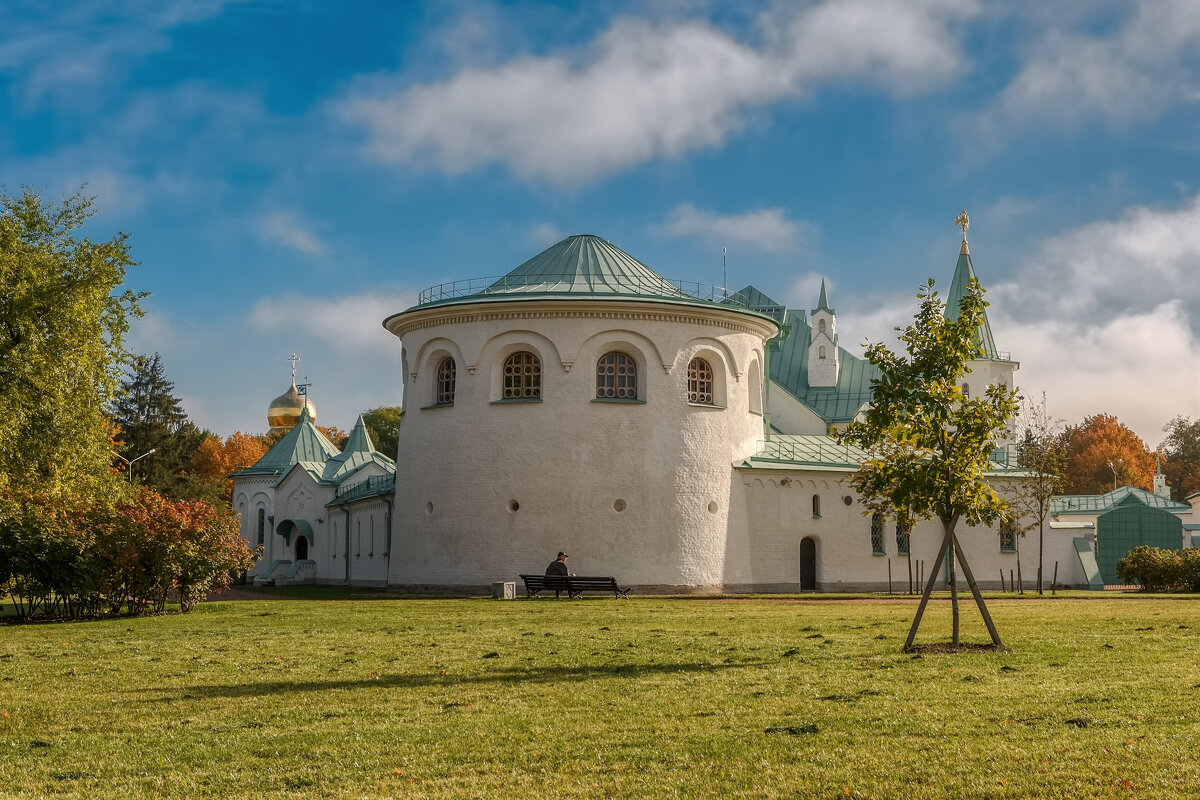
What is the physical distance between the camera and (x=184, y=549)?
1049 inches

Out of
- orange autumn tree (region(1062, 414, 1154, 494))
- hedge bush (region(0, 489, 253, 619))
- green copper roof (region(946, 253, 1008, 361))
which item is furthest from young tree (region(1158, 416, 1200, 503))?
hedge bush (region(0, 489, 253, 619))

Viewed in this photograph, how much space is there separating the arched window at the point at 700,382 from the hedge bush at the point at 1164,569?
1497cm

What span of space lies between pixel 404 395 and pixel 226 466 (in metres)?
48.9

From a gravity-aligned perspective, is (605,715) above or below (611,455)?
below

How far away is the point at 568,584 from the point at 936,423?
1835cm

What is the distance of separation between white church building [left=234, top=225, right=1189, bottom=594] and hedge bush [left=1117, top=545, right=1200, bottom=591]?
14.9 ft

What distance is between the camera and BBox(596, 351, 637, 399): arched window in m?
38.7

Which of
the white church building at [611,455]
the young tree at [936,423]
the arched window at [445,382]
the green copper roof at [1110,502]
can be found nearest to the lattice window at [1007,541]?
the white church building at [611,455]

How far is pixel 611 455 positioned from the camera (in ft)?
125

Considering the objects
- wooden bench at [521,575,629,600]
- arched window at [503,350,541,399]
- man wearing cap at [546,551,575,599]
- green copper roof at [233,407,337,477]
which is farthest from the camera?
green copper roof at [233,407,337,477]

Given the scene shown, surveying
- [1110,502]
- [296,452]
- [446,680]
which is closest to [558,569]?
[446,680]

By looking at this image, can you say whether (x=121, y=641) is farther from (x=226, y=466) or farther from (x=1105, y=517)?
(x=226, y=466)

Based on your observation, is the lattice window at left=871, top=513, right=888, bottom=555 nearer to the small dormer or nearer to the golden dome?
the small dormer

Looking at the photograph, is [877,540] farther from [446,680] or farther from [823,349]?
[446,680]
